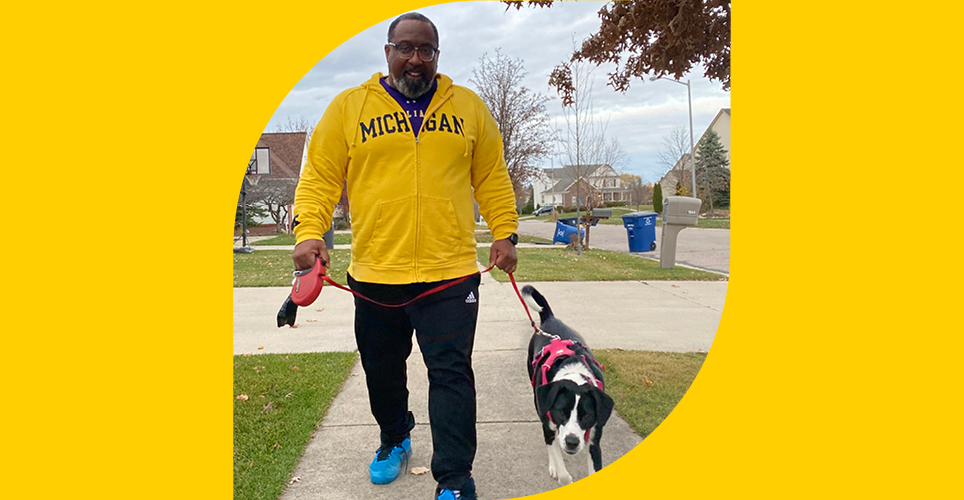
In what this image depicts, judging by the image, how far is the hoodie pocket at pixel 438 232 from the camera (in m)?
2.02

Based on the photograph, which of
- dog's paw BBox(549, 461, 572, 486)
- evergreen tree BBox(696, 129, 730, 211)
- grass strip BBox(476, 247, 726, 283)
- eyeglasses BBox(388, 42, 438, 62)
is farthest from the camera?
grass strip BBox(476, 247, 726, 283)

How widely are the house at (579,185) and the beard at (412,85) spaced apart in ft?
2.49

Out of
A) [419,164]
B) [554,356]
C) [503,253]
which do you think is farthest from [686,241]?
[419,164]

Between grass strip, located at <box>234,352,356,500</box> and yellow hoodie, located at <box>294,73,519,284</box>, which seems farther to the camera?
grass strip, located at <box>234,352,356,500</box>

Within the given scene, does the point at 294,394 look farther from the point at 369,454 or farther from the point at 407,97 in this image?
the point at 407,97

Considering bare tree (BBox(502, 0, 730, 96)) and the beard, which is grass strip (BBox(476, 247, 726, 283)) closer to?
bare tree (BBox(502, 0, 730, 96))

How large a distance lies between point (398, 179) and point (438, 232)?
25 cm

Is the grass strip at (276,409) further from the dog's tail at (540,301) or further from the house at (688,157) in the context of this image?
the house at (688,157)

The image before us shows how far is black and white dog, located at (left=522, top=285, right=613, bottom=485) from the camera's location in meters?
2.10

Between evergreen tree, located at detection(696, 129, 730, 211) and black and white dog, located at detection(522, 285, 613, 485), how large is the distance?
35.8 inches

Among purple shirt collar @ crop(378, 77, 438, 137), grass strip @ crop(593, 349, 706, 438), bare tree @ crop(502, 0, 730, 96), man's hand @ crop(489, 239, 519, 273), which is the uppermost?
bare tree @ crop(502, 0, 730, 96)

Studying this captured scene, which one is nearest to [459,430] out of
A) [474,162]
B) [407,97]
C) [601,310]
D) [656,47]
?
[474,162]

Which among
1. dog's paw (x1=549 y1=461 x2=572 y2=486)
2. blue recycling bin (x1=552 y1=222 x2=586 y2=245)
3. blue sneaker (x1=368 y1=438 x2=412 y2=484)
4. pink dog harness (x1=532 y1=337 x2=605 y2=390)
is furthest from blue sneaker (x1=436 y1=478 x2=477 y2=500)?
blue recycling bin (x1=552 y1=222 x2=586 y2=245)

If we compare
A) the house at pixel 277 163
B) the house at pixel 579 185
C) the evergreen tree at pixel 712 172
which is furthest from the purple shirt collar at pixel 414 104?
the evergreen tree at pixel 712 172
